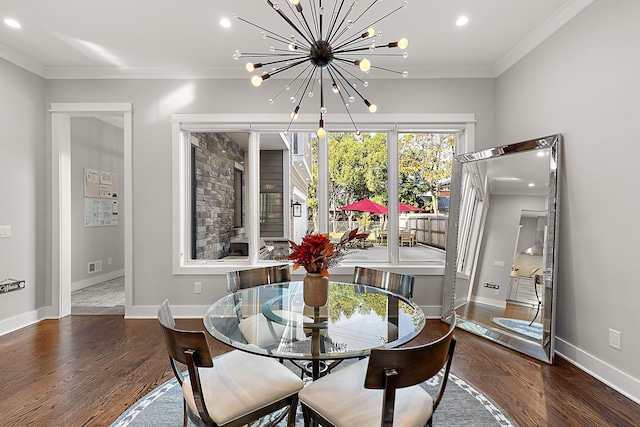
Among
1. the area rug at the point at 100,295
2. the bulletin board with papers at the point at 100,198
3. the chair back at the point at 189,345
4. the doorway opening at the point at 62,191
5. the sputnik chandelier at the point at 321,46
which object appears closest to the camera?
the chair back at the point at 189,345

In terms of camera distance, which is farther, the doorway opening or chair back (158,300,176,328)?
the doorway opening

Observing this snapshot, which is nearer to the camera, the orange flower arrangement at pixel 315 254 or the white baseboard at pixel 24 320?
the orange flower arrangement at pixel 315 254

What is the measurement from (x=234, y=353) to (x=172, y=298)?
91.3 inches

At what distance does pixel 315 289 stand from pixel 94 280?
203 inches

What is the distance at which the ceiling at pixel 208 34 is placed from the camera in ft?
8.49

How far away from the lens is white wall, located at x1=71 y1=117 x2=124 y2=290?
5.02 metres

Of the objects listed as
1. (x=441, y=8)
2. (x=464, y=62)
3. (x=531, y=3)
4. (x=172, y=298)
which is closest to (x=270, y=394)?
(x=172, y=298)

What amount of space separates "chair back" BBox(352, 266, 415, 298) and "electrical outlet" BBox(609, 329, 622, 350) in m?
1.46

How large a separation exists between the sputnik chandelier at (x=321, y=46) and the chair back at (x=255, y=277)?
129cm

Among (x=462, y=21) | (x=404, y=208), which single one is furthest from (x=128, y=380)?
(x=462, y=21)

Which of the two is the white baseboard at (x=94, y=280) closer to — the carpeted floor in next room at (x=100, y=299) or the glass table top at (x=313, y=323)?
the carpeted floor in next room at (x=100, y=299)

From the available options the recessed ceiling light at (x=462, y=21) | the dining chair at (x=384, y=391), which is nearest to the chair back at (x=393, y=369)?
the dining chair at (x=384, y=391)

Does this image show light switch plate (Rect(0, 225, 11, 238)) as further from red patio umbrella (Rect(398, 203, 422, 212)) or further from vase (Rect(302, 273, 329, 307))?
red patio umbrella (Rect(398, 203, 422, 212))

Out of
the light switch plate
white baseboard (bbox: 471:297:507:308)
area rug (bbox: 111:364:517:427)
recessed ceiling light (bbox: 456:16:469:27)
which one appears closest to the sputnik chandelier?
recessed ceiling light (bbox: 456:16:469:27)
